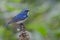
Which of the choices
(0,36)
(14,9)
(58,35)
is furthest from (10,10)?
(58,35)

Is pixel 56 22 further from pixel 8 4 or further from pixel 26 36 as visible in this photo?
pixel 26 36

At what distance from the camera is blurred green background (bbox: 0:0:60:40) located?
3.24 feet

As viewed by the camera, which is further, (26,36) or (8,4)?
(8,4)

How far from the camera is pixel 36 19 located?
1096mm

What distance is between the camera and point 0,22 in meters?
1.06

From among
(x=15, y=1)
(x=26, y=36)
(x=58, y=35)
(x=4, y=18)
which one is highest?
(x=15, y=1)

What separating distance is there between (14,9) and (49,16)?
0.52 feet

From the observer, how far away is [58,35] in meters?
1.04

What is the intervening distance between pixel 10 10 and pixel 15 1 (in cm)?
9

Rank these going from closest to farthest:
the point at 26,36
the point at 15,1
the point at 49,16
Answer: the point at 26,36 → the point at 49,16 → the point at 15,1

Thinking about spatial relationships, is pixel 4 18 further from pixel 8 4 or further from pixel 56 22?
pixel 56 22

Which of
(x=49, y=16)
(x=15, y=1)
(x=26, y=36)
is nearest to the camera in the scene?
(x=26, y=36)

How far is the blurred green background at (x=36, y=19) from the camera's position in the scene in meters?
0.99

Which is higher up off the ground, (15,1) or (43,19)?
(15,1)
